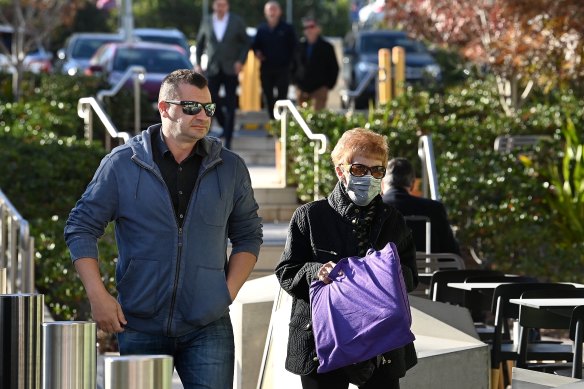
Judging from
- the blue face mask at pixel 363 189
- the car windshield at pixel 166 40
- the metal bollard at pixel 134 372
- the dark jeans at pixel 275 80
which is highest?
the car windshield at pixel 166 40

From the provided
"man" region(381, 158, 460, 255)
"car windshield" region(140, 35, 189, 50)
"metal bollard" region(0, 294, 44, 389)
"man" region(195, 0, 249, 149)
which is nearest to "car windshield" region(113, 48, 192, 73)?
"man" region(195, 0, 249, 149)

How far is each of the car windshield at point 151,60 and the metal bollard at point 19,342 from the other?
20769mm

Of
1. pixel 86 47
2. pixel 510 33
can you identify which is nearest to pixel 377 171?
pixel 510 33

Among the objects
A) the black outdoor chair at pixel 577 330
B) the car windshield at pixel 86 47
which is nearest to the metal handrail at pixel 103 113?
the black outdoor chair at pixel 577 330

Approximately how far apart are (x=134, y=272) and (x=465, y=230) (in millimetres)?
7827

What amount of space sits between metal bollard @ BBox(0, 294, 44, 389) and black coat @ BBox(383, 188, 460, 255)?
478 centimetres

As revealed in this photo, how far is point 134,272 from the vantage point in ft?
18.3

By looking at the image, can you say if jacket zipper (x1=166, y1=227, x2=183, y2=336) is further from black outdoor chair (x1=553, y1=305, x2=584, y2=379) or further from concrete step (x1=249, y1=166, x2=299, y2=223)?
concrete step (x1=249, y1=166, x2=299, y2=223)

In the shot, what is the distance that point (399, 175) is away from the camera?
9.34 metres

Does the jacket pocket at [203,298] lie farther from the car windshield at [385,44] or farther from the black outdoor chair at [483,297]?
the car windshield at [385,44]

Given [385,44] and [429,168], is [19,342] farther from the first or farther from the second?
→ [385,44]

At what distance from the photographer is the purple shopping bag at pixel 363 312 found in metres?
5.37

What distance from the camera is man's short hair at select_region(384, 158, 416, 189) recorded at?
9359 mm

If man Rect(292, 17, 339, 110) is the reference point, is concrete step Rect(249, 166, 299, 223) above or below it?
below
